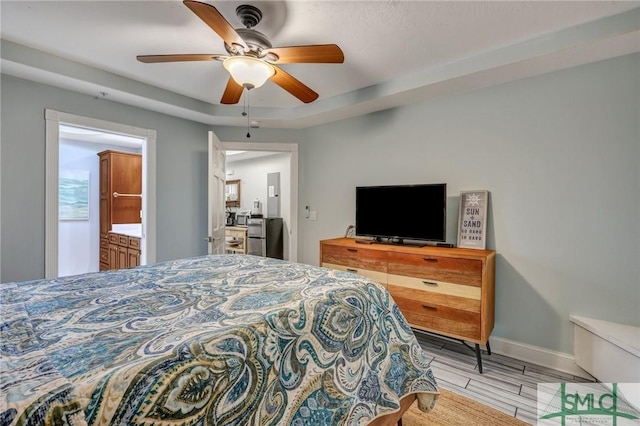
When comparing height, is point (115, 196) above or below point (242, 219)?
above

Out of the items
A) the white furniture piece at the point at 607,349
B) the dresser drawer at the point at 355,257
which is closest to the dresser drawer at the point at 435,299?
the dresser drawer at the point at 355,257

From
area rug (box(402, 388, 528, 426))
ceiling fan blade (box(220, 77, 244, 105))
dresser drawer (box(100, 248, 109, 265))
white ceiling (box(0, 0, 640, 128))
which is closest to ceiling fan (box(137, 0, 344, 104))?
white ceiling (box(0, 0, 640, 128))

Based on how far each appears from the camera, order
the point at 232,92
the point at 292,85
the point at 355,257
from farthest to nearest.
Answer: the point at 355,257 → the point at 232,92 → the point at 292,85

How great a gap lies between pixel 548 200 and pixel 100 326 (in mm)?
2882

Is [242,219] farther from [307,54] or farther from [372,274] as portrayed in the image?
[307,54]

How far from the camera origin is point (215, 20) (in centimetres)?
141

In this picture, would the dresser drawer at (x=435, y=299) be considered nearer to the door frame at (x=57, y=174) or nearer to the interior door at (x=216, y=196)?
the interior door at (x=216, y=196)

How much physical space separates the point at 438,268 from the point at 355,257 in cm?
77

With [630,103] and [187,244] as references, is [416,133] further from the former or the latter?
[187,244]

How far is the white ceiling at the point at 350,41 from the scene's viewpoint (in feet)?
5.77

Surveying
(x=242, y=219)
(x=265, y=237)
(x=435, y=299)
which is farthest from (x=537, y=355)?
(x=242, y=219)

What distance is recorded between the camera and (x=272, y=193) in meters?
6.44

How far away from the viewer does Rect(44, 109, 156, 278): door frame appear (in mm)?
2545

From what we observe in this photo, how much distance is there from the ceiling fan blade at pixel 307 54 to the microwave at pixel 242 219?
15.5 ft
